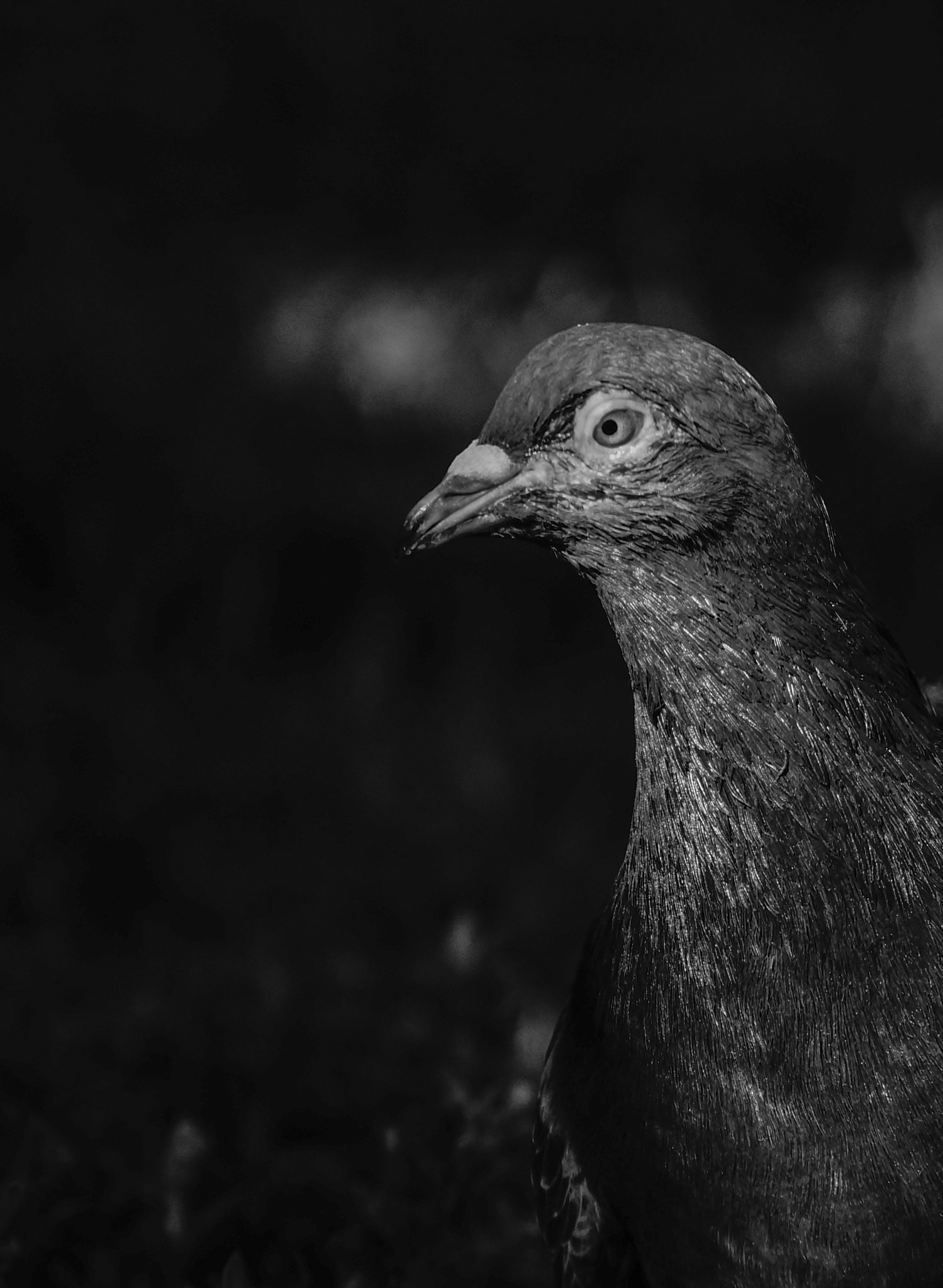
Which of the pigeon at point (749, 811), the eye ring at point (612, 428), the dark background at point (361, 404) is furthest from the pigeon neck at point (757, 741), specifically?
the dark background at point (361, 404)

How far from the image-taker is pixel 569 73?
4.31 metres

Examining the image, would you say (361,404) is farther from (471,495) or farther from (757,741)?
(757,741)

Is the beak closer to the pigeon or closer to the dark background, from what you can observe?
the pigeon

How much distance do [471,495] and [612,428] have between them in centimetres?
22

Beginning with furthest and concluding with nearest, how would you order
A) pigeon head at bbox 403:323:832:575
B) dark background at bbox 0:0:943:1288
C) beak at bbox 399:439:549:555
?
dark background at bbox 0:0:943:1288, beak at bbox 399:439:549:555, pigeon head at bbox 403:323:832:575

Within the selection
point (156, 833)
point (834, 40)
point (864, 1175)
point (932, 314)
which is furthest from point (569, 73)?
point (864, 1175)

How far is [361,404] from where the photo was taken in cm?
457

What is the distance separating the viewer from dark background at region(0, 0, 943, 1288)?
416 centimetres

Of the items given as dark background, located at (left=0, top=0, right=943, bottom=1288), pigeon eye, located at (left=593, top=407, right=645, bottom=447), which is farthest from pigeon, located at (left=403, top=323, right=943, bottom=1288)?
dark background, located at (left=0, top=0, right=943, bottom=1288)

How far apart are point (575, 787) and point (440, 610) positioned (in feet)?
2.28

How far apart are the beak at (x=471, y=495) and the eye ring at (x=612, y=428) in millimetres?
71

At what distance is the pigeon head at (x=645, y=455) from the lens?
1946mm

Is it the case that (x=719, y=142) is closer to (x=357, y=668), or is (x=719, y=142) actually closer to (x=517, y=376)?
(x=357, y=668)

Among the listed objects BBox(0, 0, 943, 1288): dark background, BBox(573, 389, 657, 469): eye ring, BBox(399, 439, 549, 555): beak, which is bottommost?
BBox(0, 0, 943, 1288): dark background
